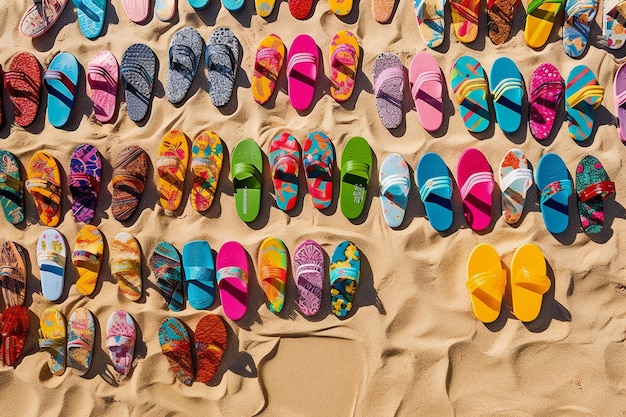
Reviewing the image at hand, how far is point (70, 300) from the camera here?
2172mm

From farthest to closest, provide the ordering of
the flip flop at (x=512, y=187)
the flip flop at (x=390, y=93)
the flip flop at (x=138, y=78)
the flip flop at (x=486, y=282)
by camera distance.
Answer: the flip flop at (x=138, y=78) → the flip flop at (x=390, y=93) → the flip flop at (x=512, y=187) → the flip flop at (x=486, y=282)

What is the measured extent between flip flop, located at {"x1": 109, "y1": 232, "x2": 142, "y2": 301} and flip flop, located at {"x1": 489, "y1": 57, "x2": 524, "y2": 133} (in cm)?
150

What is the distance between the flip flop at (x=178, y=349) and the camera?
205 cm

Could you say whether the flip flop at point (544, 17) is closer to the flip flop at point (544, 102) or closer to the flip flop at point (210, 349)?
the flip flop at point (544, 102)

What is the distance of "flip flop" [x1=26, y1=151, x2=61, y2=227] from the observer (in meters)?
2.21

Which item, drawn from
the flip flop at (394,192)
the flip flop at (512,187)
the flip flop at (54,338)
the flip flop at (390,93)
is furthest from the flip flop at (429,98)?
the flip flop at (54,338)

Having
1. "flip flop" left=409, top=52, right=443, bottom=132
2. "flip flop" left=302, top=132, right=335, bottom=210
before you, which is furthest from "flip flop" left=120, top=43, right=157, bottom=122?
"flip flop" left=409, top=52, right=443, bottom=132

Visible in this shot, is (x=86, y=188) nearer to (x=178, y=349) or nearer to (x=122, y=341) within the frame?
(x=122, y=341)

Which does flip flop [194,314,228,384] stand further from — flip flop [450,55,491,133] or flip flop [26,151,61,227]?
flip flop [450,55,491,133]

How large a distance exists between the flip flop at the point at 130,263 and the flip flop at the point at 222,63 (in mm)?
646

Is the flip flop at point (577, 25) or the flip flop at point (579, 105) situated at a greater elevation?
the flip flop at point (577, 25)

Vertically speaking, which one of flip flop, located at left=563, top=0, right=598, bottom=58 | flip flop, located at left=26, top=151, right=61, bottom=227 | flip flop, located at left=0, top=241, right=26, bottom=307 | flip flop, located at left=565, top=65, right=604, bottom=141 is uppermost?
flip flop, located at left=563, top=0, right=598, bottom=58

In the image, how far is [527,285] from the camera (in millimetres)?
1983

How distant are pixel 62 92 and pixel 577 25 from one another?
2.09 metres
